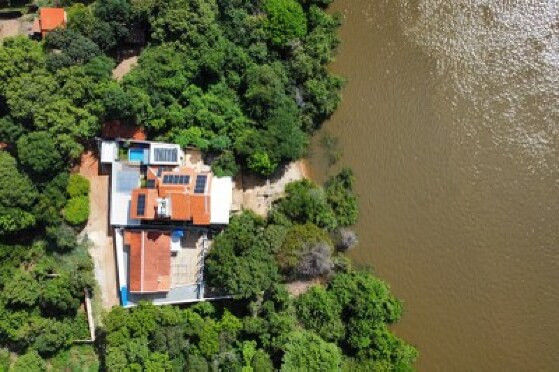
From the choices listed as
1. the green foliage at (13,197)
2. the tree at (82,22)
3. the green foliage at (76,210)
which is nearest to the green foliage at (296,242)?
the green foliage at (76,210)

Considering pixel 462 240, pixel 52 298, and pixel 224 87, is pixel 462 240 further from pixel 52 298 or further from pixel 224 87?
pixel 52 298

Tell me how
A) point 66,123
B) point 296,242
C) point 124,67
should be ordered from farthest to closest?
point 124,67 < point 296,242 < point 66,123

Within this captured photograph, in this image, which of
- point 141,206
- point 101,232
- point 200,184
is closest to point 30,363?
point 101,232

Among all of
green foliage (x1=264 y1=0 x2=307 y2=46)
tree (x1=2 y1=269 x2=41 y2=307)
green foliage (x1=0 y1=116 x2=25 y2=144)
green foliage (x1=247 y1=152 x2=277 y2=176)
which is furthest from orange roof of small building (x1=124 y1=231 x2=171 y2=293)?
green foliage (x1=264 y1=0 x2=307 y2=46)

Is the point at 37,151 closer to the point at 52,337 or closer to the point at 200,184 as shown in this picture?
the point at 200,184

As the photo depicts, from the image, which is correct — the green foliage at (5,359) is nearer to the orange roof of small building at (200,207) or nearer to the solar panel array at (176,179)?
the orange roof of small building at (200,207)

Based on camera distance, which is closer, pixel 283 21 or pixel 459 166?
pixel 283 21

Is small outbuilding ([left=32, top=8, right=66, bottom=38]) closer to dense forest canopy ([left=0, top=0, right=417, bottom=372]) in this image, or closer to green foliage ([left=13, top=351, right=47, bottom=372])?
dense forest canopy ([left=0, top=0, right=417, bottom=372])
